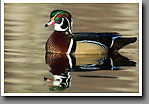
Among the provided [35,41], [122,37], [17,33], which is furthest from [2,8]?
[122,37]

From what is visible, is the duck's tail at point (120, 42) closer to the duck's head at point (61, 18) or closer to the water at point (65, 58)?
the water at point (65, 58)

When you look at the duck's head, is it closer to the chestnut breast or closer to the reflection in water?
the chestnut breast

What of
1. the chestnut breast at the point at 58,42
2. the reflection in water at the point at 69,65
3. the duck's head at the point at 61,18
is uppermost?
the duck's head at the point at 61,18

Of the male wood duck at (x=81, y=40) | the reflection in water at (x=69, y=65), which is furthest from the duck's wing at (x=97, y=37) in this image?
the reflection in water at (x=69, y=65)

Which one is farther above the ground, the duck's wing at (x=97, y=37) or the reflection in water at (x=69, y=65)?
the duck's wing at (x=97, y=37)

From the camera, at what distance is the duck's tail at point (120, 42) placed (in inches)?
54.4

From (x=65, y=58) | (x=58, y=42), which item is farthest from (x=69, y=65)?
(x=58, y=42)

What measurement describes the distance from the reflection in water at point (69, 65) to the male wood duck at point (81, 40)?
0.13 feet

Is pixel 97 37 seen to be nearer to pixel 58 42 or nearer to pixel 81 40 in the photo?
pixel 81 40

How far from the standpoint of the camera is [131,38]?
54.7 inches

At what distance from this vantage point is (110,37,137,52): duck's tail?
1.38m

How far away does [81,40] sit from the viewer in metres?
1.39

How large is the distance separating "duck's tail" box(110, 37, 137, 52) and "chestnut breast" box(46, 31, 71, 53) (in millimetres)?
296

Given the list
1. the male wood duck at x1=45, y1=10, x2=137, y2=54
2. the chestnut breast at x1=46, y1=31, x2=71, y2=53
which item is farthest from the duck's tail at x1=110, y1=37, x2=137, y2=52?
the chestnut breast at x1=46, y1=31, x2=71, y2=53
